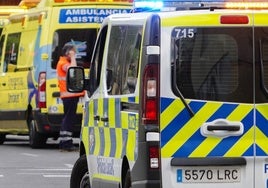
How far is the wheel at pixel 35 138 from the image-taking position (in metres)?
18.6

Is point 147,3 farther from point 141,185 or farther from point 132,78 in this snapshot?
point 141,185

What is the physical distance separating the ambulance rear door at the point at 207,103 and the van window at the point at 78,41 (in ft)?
33.9

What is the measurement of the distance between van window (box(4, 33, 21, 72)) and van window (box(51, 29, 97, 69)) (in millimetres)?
1742

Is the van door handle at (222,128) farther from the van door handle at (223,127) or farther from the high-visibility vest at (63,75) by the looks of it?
the high-visibility vest at (63,75)

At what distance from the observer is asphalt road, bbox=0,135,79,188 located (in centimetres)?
1330

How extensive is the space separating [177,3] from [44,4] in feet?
34.3

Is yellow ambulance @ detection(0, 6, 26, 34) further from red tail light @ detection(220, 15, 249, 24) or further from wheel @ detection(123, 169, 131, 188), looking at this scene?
red tail light @ detection(220, 15, 249, 24)

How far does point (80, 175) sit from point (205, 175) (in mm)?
2767

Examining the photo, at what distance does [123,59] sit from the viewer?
8.55 m

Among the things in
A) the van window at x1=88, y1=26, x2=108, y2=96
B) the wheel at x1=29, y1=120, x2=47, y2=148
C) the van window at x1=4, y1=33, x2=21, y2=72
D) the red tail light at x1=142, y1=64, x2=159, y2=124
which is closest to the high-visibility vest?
the wheel at x1=29, y1=120, x2=47, y2=148

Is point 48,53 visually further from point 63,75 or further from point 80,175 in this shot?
point 80,175

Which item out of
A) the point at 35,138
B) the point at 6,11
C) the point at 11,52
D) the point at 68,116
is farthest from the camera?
the point at 6,11

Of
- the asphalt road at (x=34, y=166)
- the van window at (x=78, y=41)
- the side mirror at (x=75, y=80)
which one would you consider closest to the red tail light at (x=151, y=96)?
the side mirror at (x=75, y=80)

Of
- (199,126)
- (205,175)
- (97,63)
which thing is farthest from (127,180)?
(97,63)
